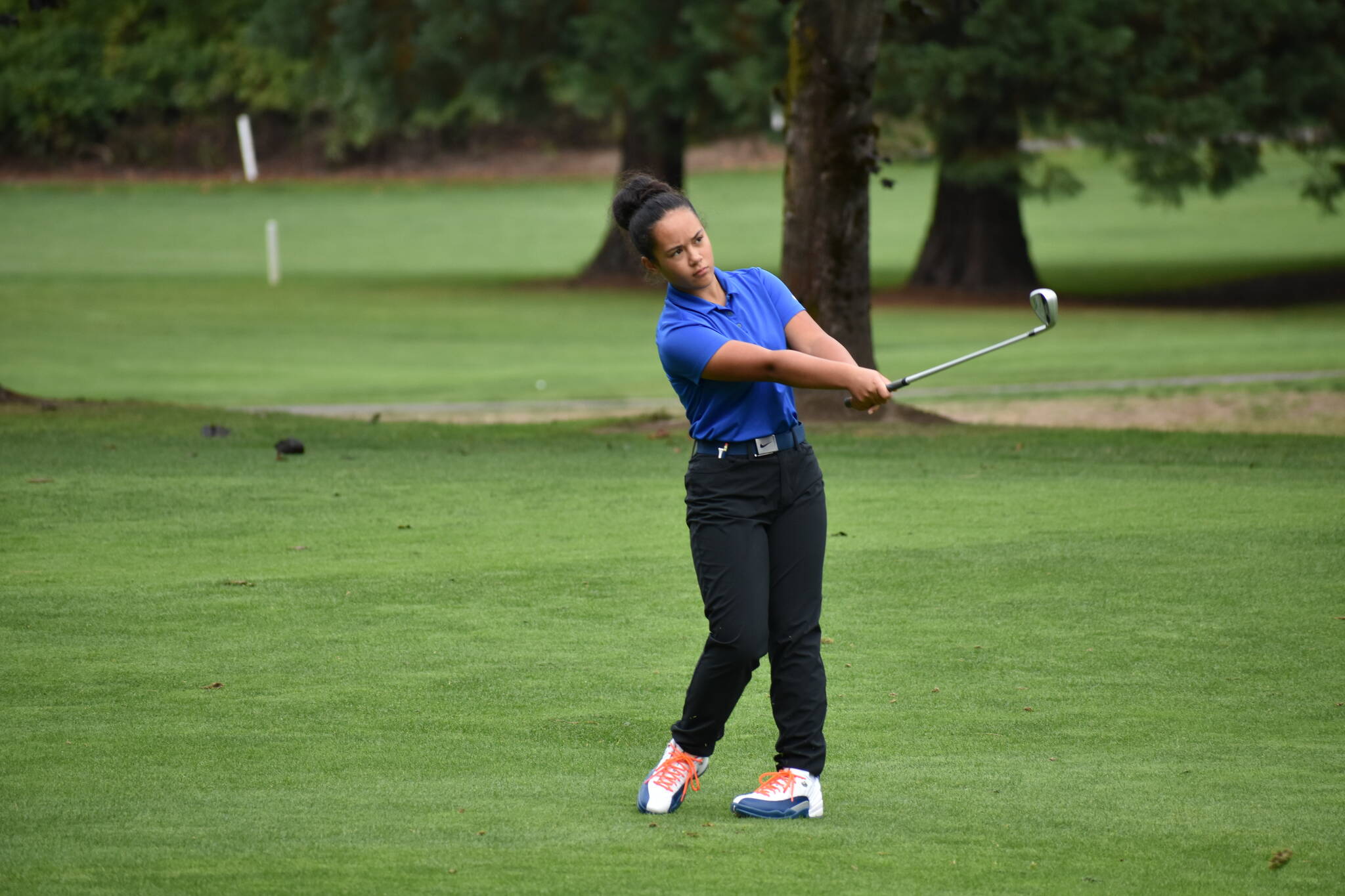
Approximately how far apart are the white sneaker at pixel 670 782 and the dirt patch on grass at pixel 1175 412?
39.7ft

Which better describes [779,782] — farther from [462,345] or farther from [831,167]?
[462,345]

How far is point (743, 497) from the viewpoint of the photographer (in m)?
5.36

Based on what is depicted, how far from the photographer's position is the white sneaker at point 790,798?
17.9 feet

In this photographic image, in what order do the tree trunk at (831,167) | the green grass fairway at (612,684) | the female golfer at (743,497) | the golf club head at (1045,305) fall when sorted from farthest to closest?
the tree trunk at (831,167), the golf club head at (1045,305), the female golfer at (743,497), the green grass fairway at (612,684)

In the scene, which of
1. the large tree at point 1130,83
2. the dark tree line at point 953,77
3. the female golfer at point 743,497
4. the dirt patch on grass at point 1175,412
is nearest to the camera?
the female golfer at point 743,497

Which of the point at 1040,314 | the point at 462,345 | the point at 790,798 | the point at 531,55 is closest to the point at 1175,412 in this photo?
the point at 462,345

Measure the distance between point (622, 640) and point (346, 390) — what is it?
50.6 ft

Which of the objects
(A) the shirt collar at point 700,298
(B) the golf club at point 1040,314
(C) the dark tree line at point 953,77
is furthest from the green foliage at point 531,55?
(B) the golf club at point 1040,314

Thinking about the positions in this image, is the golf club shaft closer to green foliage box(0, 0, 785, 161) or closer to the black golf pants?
the black golf pants

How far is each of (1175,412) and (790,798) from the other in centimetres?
1464

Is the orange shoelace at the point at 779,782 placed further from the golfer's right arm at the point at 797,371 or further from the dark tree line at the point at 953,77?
the dark tree line at the point at 953,77

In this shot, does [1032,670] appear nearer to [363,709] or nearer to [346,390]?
[363,709]

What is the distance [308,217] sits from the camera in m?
66.6

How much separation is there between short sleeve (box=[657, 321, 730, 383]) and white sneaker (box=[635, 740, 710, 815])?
119 cm
